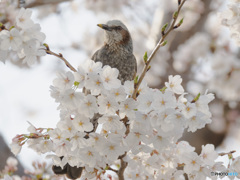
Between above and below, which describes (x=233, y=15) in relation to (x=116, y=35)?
above

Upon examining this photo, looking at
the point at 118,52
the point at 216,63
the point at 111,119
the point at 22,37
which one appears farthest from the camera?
the point at 216,63

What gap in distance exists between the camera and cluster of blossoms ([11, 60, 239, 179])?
4.92ft

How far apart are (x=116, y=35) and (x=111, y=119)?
67.0 inches

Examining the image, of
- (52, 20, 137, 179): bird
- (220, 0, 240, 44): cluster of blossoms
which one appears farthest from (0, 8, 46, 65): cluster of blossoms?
(52, 20, 137, 179): bird

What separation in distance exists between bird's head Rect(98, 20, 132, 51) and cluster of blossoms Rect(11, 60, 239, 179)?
1551 mm

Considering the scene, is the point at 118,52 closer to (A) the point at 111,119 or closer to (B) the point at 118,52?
(B) the point at 118,52

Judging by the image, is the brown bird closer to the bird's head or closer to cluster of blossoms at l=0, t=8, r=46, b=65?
the bird's head

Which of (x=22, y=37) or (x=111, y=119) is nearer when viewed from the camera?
(x=22, y=37)

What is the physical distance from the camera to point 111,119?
158 centimetres

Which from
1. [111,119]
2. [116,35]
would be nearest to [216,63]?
[116,35]

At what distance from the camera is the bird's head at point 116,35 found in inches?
124

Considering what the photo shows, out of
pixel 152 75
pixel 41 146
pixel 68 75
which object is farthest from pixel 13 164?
pixel 152 75

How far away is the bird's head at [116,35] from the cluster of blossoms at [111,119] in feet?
5.09

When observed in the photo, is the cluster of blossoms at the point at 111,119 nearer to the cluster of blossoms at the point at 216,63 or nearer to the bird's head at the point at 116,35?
the bird's head at the point at 116,35
